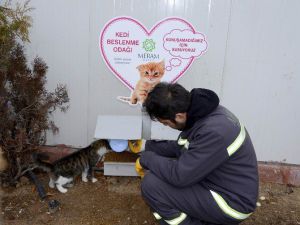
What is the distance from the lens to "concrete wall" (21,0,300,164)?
3.63 meters

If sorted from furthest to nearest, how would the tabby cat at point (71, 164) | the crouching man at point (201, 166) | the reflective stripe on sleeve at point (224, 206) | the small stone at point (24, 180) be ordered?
the small stone at point (24, 180)
the tabby cat at point (71, 164)
the reflective stripe on sleeve at point (224, 206)
the crouching man at point (201, 166)

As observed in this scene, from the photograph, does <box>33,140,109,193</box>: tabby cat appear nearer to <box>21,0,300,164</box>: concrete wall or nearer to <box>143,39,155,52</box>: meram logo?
<box>21,0,300,164</box>: concrete wall

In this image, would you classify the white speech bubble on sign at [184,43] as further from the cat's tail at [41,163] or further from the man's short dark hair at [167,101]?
the cat's tail at [41,163]

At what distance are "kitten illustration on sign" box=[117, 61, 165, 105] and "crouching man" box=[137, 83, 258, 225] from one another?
144cm

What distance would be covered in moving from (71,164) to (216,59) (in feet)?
6.41

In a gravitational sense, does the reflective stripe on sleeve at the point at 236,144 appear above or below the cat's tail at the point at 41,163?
above

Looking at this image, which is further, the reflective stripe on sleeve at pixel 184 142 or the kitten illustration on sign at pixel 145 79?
the kitten illustration on sign at pixel 145 79

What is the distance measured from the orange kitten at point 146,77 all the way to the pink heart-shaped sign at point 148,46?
0.04 m

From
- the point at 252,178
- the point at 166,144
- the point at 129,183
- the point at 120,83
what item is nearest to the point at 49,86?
the point at 120,83

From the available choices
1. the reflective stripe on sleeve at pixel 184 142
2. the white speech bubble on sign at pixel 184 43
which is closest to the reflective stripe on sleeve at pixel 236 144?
the reflective stripe on sleeve at pixel 184 142

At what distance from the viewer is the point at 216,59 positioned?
3.77 metres

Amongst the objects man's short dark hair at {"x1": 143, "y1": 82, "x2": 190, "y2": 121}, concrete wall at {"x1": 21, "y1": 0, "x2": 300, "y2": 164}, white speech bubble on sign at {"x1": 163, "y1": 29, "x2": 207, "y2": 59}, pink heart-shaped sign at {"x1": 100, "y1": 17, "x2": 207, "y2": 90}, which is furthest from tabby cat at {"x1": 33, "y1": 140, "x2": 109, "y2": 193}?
man's short dark hair at {"x1": 143, "y1": 82, "x2": 190, "y2": 121}

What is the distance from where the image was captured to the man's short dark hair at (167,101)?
2238mm

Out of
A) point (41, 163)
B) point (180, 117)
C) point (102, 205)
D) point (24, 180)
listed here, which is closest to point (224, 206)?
point (180, 117)
